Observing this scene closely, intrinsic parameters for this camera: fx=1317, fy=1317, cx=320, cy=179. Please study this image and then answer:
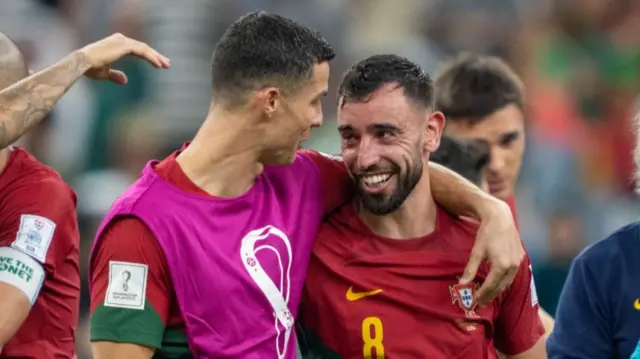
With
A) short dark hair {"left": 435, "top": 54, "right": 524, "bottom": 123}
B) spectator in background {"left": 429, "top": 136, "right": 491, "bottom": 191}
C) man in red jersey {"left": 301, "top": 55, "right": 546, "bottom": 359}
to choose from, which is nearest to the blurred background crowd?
short dark hair {"left": 435, "top": 54, "right": 524, "bottom": 123}

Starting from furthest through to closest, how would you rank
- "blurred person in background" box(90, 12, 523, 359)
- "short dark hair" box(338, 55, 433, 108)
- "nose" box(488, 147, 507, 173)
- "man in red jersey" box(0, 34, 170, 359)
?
"nose" box(488, 147, 507, 173) < "short dark hair" box(338, 55, 433, 108) < "man in red jersey" box(0, 34, 170, 359) < "blurred person in background" box(90, 12, 523, 359)

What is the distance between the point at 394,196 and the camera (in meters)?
3.96

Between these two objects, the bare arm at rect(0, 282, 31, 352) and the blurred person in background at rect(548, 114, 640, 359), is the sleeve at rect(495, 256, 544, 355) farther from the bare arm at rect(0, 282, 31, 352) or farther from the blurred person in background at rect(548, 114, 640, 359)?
the bare arm at rect(0, 282, 31, 352)

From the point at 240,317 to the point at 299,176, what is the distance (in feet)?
1.87

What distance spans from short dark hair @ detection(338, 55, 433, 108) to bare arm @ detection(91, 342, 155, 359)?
3.26 feet

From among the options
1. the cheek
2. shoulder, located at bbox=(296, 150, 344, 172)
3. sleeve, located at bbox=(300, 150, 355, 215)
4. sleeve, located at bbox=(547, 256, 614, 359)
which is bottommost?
sleeve, located at bbox=(547, 256, 614, 359)

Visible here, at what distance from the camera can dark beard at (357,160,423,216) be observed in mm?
3943

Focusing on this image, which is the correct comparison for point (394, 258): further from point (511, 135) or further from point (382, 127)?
point (511, 135)

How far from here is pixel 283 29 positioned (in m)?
3.99

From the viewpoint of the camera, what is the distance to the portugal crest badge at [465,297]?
4.01 meters

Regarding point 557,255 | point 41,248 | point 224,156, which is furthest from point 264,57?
point 557,255

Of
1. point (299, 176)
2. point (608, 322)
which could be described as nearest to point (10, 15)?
point (299, 176)

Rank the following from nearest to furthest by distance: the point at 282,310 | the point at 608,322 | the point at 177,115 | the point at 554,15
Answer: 1. the point at 608,322
2. the point at 282,310
3. the point at 177,115
4. the point at 554,15

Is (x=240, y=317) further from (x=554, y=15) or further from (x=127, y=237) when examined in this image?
(x=554, y=15)
